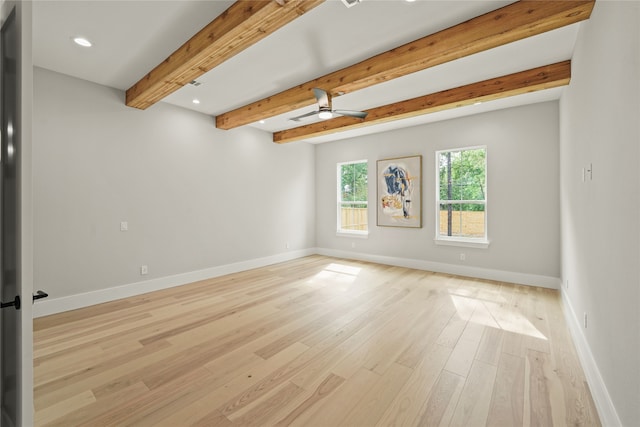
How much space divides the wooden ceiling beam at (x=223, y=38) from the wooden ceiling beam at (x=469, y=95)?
2.66 metres

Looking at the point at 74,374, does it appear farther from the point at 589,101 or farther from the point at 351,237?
the point at 351,237

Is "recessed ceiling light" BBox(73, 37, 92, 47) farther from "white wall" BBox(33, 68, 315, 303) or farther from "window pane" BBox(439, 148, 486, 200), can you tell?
"window pane" BBox(439, 148, 486, 200)

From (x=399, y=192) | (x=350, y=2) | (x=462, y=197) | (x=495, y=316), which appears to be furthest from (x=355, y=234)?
(x=350, y=2)

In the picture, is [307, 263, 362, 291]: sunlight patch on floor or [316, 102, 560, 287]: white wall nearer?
[316, 102, 560, 287]: white wall

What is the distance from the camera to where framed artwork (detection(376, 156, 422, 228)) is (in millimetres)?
5543

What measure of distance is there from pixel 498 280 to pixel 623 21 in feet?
13.5

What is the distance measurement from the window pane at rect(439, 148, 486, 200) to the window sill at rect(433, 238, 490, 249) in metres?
0.76

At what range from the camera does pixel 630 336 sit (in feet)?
4.47

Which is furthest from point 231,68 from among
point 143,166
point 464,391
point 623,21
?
point 464,391

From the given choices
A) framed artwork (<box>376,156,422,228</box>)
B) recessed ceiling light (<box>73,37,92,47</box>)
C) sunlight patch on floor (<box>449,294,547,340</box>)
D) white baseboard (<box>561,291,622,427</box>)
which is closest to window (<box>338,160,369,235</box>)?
framed artwork (<box>376,156,422,228</box>)

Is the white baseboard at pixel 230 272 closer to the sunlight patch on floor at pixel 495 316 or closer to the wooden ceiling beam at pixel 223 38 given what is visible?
the sunlight patch on floor at pixel 495 316

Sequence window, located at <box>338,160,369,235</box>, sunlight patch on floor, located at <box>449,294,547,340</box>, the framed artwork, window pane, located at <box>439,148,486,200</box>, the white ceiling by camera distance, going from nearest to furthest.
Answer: the white ceiling → sunlight patch on floor, located at <box>449,294,547,340</box> → window pane, located at <box>439,148,486,200</box> → the framed artwork → window, located at <box>338,160,369,235</box>

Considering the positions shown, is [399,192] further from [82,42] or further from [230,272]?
[82,42]

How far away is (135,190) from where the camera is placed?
4082 mm
